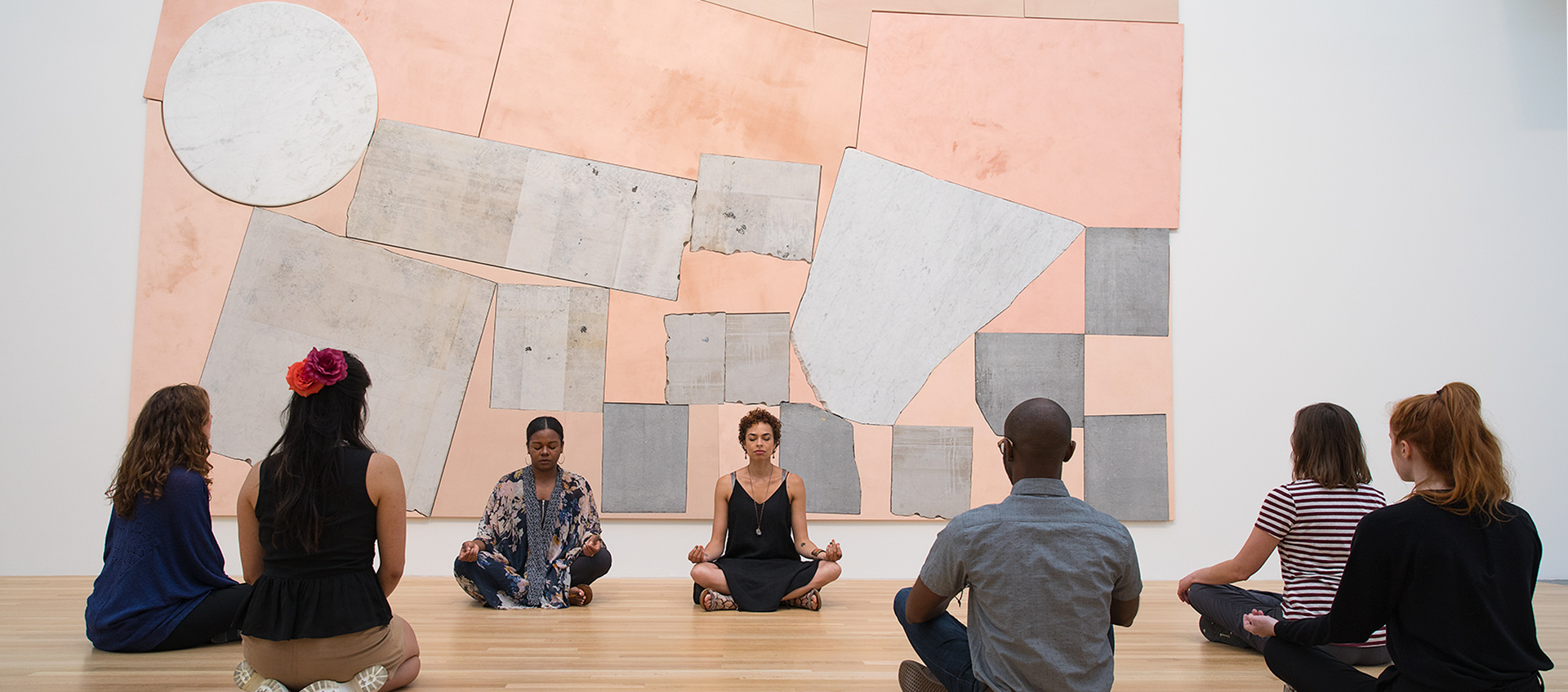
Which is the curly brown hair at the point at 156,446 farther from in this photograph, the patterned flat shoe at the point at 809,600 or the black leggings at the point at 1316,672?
the black leggings at the point at 1316,672

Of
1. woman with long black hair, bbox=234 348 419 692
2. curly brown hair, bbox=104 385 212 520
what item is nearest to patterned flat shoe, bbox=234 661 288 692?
woman with long black hair, bbox=234 348 419 692

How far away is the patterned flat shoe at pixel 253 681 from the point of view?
8.07 ft

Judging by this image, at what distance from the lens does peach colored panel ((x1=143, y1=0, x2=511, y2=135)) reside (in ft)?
17.6

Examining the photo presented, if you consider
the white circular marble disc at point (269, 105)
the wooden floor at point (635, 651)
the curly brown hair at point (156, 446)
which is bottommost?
the wooden floor at point (635, 651)

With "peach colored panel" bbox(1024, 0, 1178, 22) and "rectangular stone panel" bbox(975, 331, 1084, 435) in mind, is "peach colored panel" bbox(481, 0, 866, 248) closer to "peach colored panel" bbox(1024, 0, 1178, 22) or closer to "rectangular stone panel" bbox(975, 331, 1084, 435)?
"peach colored panel" bbox(1024, 0, 1178, 22)

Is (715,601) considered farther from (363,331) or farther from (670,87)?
(670,87)

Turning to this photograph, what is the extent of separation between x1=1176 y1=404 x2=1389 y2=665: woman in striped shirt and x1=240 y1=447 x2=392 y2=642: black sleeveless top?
2626mm

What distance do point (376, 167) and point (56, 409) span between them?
207cm

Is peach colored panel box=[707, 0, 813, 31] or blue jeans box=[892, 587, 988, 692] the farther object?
peach colored panel box=[707, 0, 813, 31]

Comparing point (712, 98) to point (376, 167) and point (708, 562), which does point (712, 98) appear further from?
point (708, 562)

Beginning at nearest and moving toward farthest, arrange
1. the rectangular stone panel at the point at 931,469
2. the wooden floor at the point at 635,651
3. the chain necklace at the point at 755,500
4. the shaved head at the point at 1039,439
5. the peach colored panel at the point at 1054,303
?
1. the shaved head at the point at 1039,439
2. the wooden floor at the point at 635,651
3. the chain necklace at the point at 755,500
4. the rectangular stone panel at the point at 931,469
5. the peach colored panel at the point at 1054,303

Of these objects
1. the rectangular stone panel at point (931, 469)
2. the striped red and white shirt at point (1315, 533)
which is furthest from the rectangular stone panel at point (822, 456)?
the striped red and white shirt at point (1315, 533)

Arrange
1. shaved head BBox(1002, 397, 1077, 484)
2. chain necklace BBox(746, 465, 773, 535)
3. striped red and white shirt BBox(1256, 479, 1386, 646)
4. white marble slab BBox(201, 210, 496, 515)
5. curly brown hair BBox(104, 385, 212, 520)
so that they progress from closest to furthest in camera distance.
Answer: shaved head BBox(1002, 397, 1077, 484) < striped red and white shirt BBox(1256, 479, 1386, 646) < curly brown hair BBox(104, 385, 212, 520) < chain necklace BBox(746, 465, 773, 535) < white marble slab BBox(201, 210, 496, 515)

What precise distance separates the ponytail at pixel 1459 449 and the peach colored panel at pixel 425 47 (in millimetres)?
4693
